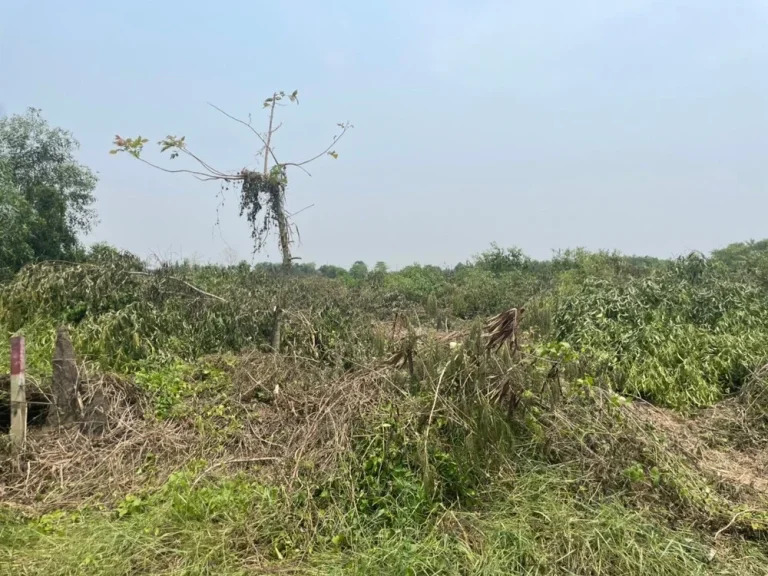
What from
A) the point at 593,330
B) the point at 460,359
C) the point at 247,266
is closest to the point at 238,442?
the point at 460,359

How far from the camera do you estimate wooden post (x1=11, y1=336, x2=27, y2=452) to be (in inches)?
167

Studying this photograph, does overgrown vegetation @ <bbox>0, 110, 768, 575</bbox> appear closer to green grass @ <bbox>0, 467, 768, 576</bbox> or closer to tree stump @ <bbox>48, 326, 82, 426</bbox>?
green grass @ <bbox>0, 467, 768, 576</bbox>

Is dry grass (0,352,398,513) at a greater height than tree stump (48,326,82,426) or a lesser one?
lesser

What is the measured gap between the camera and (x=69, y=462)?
4.20 metres

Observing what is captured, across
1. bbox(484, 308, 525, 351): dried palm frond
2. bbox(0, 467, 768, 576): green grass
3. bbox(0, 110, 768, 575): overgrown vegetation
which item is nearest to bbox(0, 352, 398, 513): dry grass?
bbox(0, 110, 768, 575): overgrown vegetation

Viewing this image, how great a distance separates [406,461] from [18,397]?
9.67 ft

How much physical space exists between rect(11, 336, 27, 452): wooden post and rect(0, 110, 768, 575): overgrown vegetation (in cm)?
11

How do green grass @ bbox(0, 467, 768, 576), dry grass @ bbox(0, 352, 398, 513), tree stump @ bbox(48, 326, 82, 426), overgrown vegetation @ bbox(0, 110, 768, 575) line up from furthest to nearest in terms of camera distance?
tree stump @ bbox(48, 326, 82, 426)
dry grass @ bbox(0, 352, 398, 513)
overgrown vegetation @ bbox(0, 110, 768, 575)
green grass @ bbox(0, 467, 768, 576)

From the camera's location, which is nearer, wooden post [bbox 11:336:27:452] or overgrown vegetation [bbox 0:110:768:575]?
overgrown vegetation [bbox 0:110:768:575]

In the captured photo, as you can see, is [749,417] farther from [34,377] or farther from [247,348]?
[34,377]

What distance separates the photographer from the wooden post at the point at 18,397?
4.24m

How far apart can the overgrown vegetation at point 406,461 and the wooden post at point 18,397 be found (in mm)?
115

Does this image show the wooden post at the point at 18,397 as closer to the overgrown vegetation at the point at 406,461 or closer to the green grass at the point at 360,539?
the overgrown vegetation at the point at 406,461

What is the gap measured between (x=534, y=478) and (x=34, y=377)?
4.18m
